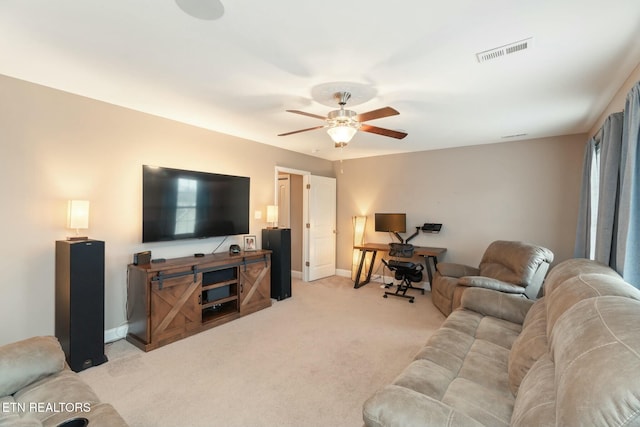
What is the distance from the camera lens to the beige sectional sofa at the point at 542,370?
2.83ft

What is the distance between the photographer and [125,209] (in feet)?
10.7

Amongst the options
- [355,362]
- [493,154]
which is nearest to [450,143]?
[493,154]

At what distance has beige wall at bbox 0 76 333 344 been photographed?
8.40ft

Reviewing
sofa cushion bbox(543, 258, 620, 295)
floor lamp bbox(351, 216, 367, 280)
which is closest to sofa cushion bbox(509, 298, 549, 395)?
sofa cushion bbox(543, 258, 620, 295)

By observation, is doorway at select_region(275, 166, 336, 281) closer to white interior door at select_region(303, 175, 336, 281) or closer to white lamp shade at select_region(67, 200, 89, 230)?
white interior door at select_region(303, 175, 336, 281)

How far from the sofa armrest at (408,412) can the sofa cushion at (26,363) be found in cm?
168

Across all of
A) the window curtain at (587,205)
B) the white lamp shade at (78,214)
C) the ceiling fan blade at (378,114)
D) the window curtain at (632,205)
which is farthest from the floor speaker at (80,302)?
the window curtain at (587,205)

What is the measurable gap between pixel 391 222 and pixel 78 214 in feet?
14.7

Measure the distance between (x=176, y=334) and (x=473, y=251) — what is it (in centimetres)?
446

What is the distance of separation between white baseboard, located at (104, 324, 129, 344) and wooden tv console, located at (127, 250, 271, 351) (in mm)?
87

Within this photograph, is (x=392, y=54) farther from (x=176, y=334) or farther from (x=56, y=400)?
(x=176, y=334)

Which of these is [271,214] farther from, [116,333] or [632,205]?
[632,205]

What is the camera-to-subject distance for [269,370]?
262 cm

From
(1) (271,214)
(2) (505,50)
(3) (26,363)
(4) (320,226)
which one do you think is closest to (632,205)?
(2) (505,50)
